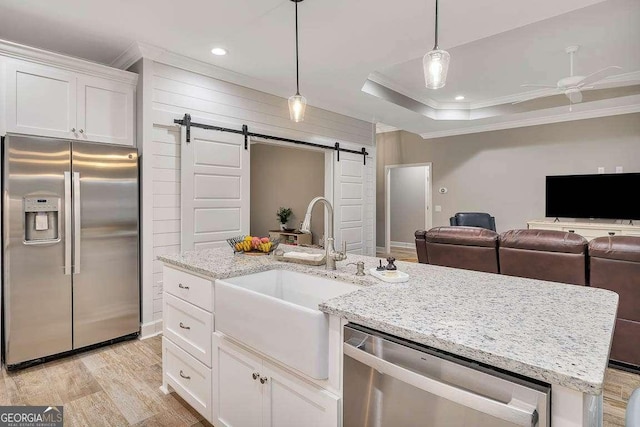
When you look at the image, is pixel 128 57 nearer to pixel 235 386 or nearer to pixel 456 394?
pixel 235 386

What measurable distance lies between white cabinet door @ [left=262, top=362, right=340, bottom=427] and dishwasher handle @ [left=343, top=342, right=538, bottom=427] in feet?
0.78

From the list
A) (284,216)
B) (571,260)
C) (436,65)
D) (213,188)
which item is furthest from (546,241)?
(284,216)

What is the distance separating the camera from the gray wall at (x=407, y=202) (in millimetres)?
8086

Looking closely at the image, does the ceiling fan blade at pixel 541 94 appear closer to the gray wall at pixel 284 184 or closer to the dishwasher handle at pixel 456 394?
the gray wall at pixel 284 184

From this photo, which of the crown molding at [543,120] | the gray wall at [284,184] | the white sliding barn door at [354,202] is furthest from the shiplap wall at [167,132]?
the crown molding at [543,120]

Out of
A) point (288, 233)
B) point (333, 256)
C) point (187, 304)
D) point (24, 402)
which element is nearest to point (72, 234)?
point (24, 402)

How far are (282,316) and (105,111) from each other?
9.11 feet

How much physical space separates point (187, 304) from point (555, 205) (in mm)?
5901

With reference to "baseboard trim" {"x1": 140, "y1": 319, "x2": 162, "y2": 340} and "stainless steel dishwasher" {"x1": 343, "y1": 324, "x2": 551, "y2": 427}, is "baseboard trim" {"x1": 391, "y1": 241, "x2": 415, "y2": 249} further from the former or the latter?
"stainless steel dishwasher" {"x1": 343, "y1": 324, "x2": 551, "y2": 427}

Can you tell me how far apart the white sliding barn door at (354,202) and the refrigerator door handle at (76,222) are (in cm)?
321

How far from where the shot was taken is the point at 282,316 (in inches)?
50.9

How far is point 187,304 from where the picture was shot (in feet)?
6.29

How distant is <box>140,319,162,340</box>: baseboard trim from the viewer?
315 cm

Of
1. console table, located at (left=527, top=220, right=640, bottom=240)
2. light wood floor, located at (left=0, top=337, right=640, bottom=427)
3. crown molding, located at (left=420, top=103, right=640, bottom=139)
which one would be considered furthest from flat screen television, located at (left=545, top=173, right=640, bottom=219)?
light wood floor, located at (left=0, top=337, right=640, bottom=427)
